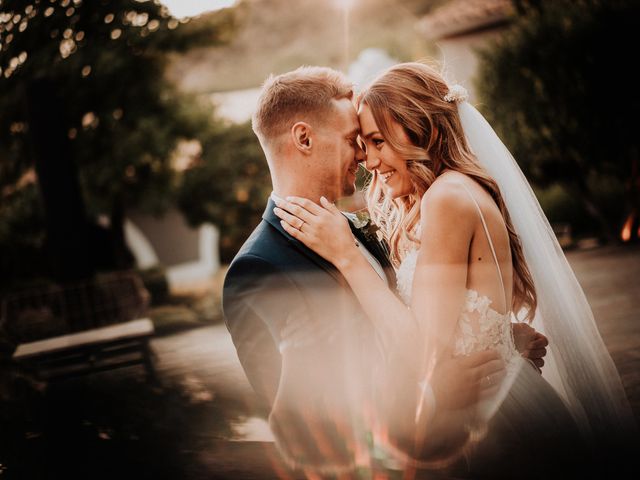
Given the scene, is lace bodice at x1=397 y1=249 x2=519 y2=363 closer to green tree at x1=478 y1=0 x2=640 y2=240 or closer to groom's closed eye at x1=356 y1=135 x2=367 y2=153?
groom's closed eye at x1=356 y1=135 x2=367 y2=153

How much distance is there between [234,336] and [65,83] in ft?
26.4

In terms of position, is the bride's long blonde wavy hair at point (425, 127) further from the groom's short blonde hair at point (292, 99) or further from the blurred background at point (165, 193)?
the blurred background at point (165, 193)

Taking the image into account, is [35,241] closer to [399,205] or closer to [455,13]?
[399,205]

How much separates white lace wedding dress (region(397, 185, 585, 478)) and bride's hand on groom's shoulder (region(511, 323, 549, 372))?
24 cm

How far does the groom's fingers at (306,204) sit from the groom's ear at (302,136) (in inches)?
7.2

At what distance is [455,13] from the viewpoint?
17.3 m

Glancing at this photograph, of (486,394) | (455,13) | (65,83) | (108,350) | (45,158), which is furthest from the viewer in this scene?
(455,13)

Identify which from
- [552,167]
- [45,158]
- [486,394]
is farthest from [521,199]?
[552,167]

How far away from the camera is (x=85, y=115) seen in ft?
35.6

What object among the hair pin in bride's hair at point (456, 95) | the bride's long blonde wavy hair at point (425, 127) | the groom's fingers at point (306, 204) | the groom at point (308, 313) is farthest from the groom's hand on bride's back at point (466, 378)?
the hair pin in bride's hair at point (456, 95)

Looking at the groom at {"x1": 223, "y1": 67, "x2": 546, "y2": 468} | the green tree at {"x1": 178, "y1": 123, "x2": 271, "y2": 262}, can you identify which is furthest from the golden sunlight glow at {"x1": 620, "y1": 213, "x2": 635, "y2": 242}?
the groom at {"x1": 223, "y1": 67, "x2": 546, "y2": 468}

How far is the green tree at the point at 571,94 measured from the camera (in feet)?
Result: 37.9

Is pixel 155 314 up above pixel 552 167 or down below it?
below

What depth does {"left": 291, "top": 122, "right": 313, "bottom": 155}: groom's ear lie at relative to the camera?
217 cm
